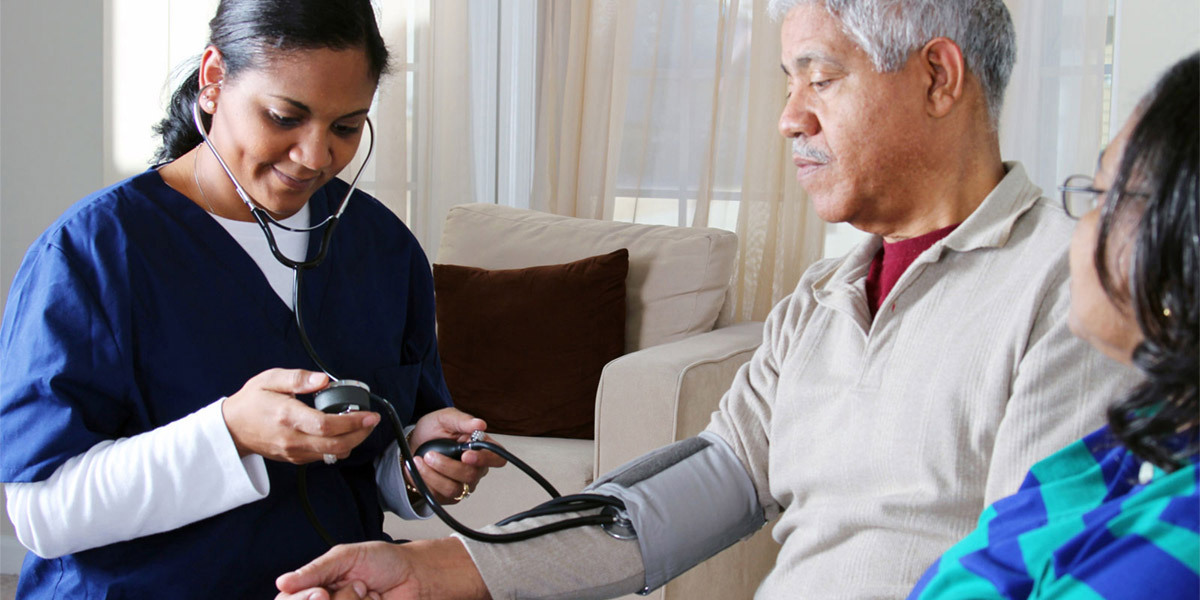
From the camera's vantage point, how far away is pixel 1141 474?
729 millimetres

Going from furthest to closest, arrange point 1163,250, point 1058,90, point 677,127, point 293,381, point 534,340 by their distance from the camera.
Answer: point 677,127 < point 1058,90 < point 534,340 < point 293,381 < point 1163,250

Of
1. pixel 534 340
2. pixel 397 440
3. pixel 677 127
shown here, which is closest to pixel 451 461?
pixel 397 440

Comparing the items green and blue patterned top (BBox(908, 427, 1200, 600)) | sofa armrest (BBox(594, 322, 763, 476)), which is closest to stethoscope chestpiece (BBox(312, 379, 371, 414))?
green and blue patterned top (BBox(908, 427, 1200, 600))

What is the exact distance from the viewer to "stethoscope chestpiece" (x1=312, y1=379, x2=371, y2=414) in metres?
0.98

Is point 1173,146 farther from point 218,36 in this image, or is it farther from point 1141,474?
point 218,36

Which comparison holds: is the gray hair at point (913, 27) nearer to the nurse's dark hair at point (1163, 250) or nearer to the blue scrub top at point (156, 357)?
the nurse's dark hair at point (1163, 250)

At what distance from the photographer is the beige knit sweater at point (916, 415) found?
3.12 feet

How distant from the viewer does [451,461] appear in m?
1.22

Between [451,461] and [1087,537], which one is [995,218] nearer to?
[1087,537]

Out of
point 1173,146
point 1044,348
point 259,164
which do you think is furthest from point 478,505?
point 1173,146

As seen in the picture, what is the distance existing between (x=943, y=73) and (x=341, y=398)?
70 cm

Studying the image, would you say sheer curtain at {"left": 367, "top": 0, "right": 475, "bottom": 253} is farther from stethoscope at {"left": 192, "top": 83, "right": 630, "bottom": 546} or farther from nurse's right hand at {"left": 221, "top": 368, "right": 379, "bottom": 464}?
nurse's right hand at {"left": 221, "top": 368, "right": 379, "bottom": 464}

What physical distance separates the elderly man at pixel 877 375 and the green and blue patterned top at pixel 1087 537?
0.46 feet

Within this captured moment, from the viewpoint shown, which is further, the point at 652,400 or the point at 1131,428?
the point at 652,400
